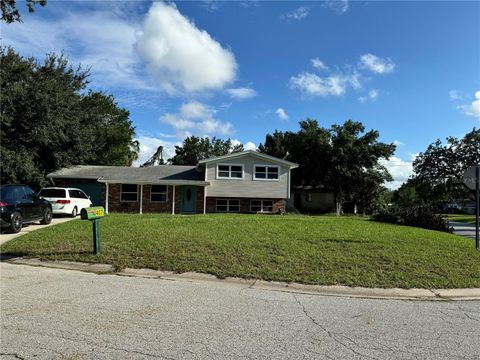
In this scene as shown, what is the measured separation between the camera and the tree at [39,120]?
2536cm

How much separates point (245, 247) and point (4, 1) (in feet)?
26.8

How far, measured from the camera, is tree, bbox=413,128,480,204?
142 ft

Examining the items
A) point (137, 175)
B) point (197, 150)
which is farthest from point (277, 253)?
point (197, 150)

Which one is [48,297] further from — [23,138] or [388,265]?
[23,138]

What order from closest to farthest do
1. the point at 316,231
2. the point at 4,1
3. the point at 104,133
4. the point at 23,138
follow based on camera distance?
the point at 4,1, the point at 316,231, the point at 23,138, the point at 104,133

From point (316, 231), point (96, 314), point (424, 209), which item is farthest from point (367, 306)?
point (424, 209)

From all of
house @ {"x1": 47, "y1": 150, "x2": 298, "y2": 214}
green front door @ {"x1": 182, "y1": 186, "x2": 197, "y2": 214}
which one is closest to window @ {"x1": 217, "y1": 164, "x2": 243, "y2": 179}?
house @ {"x1": 47, "y1": 150, "x2": 298, "y2": 214}

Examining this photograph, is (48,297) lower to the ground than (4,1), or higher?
lower

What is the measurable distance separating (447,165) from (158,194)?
3160cm

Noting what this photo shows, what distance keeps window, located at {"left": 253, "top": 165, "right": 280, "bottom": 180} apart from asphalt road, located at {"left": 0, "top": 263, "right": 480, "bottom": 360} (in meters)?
22.6

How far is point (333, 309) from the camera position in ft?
20.1

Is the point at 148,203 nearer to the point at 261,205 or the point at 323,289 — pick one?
the point at 261,205

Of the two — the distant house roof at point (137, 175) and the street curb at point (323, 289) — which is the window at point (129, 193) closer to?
the distant house roof at point (137, 175)

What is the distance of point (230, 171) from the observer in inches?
1168
